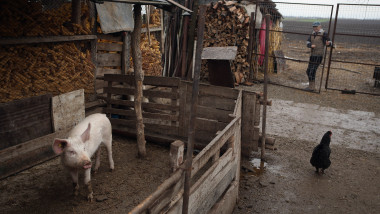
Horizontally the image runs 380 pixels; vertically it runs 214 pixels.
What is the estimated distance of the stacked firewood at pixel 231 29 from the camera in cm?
1240

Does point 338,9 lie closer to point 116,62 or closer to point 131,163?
point 116,62

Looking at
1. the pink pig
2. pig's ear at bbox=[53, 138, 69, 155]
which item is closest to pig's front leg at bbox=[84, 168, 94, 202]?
the pink pig

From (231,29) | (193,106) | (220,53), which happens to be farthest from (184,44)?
(193,106)

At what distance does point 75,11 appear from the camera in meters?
6.54

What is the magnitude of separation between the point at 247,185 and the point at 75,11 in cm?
494

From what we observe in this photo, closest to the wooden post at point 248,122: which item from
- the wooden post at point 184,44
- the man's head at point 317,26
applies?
the wooden post at point 184,44

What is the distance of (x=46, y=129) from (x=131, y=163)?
1.65 m

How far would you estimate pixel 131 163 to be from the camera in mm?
5711

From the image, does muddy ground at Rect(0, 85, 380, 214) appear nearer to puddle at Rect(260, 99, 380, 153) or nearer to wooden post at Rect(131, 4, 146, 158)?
wooden post at Rect(131, 4, 146, 158)

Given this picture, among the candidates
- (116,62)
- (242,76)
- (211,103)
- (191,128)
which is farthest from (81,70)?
(242,76)

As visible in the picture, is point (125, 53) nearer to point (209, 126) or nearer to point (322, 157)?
point (209, 126)

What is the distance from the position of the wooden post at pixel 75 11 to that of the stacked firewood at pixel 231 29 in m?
7.04

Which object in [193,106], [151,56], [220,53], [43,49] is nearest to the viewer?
[193,106]

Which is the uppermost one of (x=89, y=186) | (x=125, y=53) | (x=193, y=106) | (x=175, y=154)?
(x=125, y=53)
